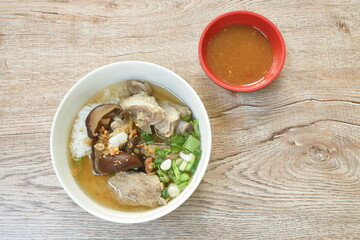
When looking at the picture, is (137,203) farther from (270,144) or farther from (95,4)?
(95,4)

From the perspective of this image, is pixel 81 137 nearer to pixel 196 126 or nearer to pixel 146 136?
pixel 146 136

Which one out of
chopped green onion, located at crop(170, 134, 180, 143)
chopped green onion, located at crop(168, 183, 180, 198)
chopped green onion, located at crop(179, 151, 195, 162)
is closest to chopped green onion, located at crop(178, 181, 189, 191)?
chopped green onion, located at crop(168, 183, 180, 198)

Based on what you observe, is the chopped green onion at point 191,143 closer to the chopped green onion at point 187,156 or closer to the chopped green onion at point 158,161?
the chopped green onion at point 187,156

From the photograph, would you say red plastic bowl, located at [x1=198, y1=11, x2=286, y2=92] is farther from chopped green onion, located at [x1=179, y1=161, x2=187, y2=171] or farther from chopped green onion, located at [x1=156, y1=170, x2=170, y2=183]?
chopped green onion, located at [x1=156, y1=170, x2=170, y2=183]

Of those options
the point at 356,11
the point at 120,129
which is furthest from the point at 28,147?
the point at 356,11

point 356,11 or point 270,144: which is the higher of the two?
point 356,11
